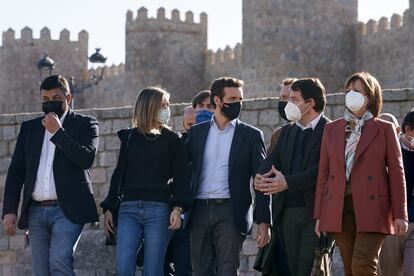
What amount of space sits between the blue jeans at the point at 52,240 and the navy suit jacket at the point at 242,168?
0.89 m

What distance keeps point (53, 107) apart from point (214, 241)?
148 centimetres

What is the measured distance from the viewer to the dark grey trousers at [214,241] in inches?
313

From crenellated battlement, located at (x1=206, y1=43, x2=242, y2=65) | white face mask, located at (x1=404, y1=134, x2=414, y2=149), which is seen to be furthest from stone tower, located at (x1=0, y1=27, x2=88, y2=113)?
white face mask, located at (x1=404, y1=134, x2=414, y2=149)

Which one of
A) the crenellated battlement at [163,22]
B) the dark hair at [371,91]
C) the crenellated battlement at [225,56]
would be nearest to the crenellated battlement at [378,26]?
the crenellated battlement at [225,56]

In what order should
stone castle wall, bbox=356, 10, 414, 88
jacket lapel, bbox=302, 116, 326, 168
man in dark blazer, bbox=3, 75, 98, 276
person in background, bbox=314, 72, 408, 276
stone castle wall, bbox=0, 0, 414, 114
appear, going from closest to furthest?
person in background, bbox=314, 72, 408, 276 < jacket lapel, bbox=302, 116, 326, 168 < man in dark blazer, bbox=3, 75, 98, 276 < stone castle wall, bbox=356, 10, 414, 88 < stone castle wall, bbox=0, 0, 414, 114

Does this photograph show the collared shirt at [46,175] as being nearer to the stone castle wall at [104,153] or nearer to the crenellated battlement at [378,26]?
the stone castle wall at [104,153]

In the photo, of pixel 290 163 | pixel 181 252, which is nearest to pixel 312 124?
pixel 290 163

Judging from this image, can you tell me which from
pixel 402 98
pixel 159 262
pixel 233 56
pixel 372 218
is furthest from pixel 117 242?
pixel 233 56

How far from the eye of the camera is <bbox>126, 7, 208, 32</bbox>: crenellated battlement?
34688 mm

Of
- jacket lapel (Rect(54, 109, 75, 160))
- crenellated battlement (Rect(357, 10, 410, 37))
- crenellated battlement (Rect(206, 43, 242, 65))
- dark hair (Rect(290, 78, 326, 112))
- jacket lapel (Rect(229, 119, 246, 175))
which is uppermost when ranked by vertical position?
crenellated battlement (Rect(357, 10, 410, 37))

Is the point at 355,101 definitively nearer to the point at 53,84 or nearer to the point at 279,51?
the point at 53,84

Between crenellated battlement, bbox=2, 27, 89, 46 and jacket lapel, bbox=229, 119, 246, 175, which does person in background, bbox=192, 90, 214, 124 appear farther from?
crenellated battlement, bbox=2, 27, 89, 46

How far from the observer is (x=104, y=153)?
11898 millimetres

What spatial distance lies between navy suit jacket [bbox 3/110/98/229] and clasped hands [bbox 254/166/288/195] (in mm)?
1261
